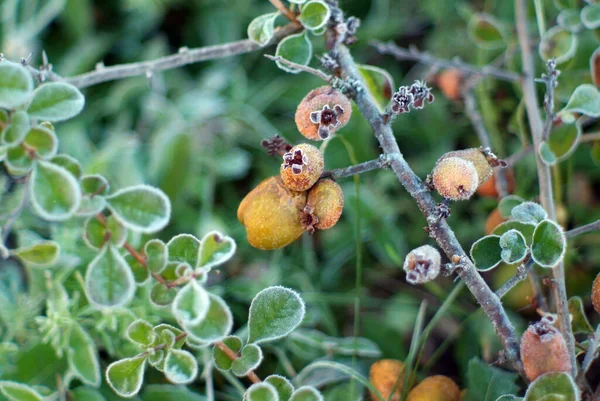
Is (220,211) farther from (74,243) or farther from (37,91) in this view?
(37,91)

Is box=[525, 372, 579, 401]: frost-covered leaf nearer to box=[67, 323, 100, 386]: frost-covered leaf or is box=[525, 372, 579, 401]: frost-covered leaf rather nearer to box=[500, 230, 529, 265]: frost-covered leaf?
box=[500, 230, 529, 265]: frost-covered leaf

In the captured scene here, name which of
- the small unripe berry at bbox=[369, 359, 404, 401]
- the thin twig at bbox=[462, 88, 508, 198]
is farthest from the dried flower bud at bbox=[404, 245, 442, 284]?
the thin twig at bbox=[462, 88, 508, 198]

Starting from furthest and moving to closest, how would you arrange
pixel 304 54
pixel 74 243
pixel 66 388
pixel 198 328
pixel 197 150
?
pixel 197 150 < pixel 74 243 < pixel 66 388 < pixel 304 54 < pixel 198 328

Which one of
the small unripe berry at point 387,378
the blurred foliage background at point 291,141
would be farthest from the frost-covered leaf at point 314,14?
the small unripe berry at point 387,378

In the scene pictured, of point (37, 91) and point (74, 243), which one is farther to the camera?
point (74, 243)

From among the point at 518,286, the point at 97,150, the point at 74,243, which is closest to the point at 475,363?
the point at 518,286

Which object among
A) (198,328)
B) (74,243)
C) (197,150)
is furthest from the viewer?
(197,150)
